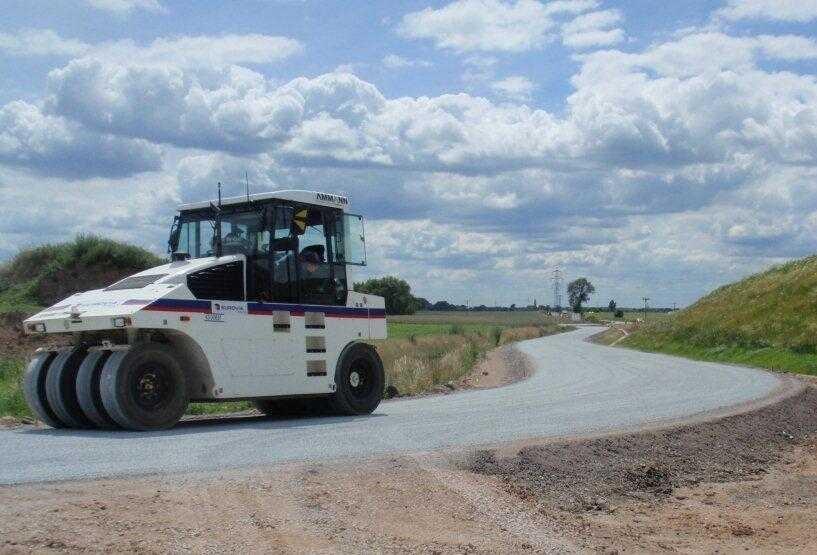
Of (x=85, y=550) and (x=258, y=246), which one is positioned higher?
(x=258, y=246)

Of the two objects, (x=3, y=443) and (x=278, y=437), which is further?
(x=278, y=437)

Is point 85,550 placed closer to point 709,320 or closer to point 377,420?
point 377,420

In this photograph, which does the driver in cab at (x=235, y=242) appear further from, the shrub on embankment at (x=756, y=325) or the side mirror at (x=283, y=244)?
the shrub on embankment at (x=756, y=325)

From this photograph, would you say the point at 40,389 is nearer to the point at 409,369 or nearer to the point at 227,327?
the point at 227,327

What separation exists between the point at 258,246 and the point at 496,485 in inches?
262

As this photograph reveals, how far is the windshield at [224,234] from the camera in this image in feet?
50.1

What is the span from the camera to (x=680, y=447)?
45.3ft

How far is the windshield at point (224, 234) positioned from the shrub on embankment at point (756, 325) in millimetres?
23917

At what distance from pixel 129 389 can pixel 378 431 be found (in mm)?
3454

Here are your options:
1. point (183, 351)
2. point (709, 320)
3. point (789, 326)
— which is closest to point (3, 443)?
point (183, 351)

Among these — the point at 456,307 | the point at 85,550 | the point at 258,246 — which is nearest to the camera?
the point at 85,550

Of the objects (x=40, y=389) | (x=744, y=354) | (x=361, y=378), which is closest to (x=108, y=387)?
(x=40, y=389)

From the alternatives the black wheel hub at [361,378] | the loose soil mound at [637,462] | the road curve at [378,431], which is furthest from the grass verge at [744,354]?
the black wheel hub at [361,378]

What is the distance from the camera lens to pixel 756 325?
141ft
